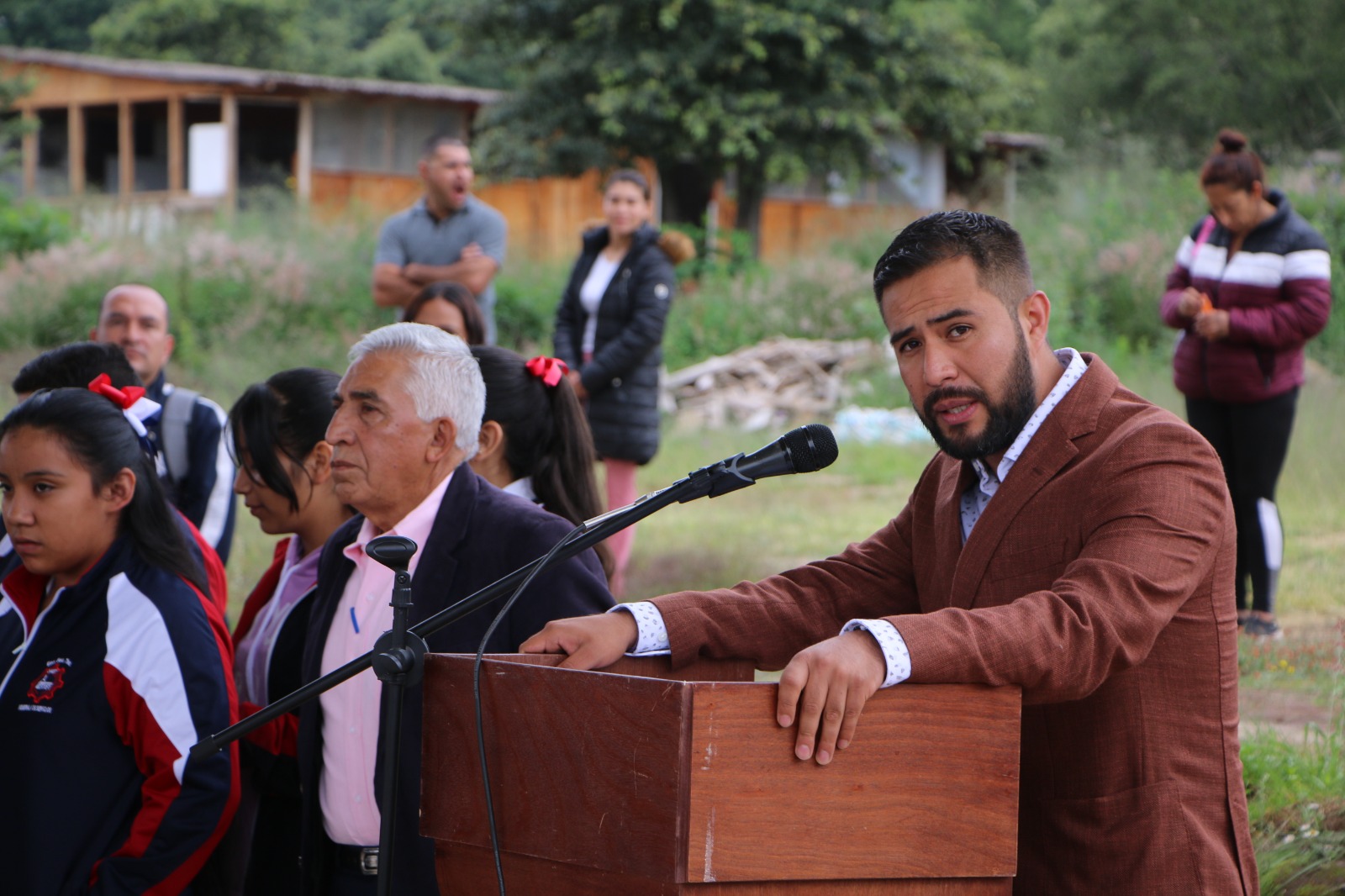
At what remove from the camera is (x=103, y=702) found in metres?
3.05

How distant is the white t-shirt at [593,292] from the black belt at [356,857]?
4782mm

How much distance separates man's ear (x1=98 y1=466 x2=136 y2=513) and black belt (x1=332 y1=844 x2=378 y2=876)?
97cm

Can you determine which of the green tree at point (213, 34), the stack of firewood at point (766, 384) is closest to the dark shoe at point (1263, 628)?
the stack of firewood at point (766, 384)

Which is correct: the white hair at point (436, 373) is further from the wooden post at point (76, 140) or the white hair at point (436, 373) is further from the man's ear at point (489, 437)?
the wooden post at point (76, 140)

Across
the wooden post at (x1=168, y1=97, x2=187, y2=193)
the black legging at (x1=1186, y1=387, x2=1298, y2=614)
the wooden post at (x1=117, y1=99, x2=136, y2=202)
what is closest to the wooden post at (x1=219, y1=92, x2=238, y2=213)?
the wooden post at (x1=168, y1=97, x2=187, y2=193)

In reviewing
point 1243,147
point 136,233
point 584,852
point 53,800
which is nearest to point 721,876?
point 584,852

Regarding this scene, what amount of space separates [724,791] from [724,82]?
21.4 metres

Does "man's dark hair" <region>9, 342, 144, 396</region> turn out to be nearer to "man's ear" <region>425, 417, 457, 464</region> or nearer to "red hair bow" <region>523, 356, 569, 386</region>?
"red hair bow" <region>523, 356, 569, 386</region>

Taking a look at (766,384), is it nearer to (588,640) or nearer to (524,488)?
(524,488)

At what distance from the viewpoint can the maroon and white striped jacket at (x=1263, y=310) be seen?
6.59 metres

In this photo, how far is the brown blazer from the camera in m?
2.10

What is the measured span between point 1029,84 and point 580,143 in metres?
9.59

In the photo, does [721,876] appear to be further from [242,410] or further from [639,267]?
[639,267]

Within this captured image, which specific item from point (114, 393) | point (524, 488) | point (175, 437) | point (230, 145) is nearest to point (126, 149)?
point (230, 145)
